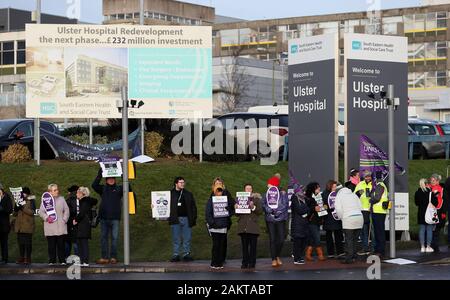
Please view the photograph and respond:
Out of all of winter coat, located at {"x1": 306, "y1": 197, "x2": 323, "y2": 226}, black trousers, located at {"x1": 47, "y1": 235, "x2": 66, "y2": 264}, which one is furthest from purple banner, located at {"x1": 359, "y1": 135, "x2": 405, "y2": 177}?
black trousers, located at {"x1": 47, "y1": 235, "x2": 66, "y2": 264}

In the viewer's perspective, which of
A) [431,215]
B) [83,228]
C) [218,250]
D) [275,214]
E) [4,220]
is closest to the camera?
[218,250]

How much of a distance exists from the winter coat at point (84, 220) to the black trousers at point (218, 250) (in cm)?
265

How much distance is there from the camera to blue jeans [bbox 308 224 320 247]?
79.0 feet

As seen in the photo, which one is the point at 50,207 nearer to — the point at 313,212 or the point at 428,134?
the point at 313,212

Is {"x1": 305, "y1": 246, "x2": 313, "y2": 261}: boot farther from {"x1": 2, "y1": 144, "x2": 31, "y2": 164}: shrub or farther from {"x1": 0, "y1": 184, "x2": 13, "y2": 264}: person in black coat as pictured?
{"x1": 2, "y1": 144, "x2": 31, "y2": 164}: shrub

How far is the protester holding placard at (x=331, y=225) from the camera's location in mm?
24312

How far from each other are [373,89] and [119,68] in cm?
947

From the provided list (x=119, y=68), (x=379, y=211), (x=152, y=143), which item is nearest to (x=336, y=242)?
(x=379, y=211)

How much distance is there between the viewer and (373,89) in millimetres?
27047

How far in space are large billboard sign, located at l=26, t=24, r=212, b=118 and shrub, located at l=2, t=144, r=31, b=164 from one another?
2.54 m

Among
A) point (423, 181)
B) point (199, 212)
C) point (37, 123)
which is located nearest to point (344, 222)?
point (423, 181)
